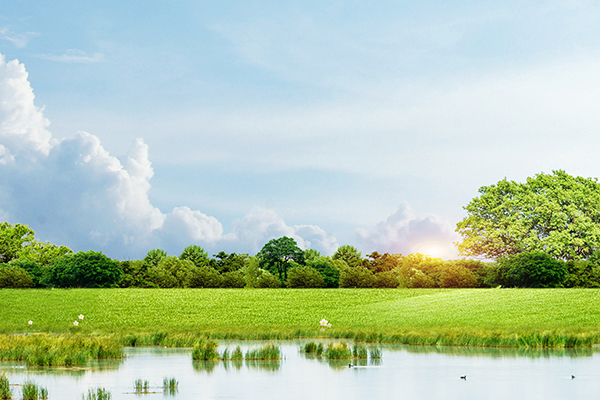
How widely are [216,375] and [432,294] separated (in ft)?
108

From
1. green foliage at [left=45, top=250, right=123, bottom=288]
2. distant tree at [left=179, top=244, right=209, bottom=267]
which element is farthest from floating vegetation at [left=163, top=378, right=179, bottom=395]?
distant tree at [left=179, top=244, right=209, bottom=267]

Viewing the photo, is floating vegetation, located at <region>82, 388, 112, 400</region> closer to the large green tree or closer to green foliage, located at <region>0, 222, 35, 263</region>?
the large green tree

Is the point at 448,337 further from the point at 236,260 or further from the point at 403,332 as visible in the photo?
the point at 236,260

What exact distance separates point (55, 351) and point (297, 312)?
73.2 ft

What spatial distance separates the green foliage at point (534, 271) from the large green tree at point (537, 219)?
8.08 metres

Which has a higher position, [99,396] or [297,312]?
[99,396]

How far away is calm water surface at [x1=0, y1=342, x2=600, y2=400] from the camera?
11.6m

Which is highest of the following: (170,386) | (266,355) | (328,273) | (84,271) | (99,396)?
(84,271)

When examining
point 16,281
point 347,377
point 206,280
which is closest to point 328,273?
A: point 206,280

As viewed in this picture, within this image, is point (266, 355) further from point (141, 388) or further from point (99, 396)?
point (99, 396)

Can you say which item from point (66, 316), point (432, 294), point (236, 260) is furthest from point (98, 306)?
point (236, 260)

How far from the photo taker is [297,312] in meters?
37.8

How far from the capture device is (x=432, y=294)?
1770 inches

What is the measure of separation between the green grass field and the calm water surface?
5.51 metres
